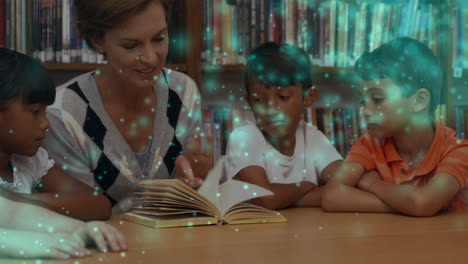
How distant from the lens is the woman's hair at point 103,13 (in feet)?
4.40

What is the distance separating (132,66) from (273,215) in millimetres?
515

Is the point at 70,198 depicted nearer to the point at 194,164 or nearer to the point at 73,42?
the point at 194,164

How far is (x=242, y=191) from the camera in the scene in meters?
1.16

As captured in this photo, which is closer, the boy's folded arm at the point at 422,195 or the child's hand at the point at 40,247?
the child's hand at the point at 40,247

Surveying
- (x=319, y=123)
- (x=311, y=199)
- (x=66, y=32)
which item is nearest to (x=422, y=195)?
(x=311, y=199)

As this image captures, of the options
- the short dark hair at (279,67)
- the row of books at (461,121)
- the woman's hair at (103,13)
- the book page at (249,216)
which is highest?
the woman's hair at (103,13)

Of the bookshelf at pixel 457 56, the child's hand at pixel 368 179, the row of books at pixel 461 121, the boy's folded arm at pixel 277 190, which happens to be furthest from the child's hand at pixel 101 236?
the row of books at pixel 461 121

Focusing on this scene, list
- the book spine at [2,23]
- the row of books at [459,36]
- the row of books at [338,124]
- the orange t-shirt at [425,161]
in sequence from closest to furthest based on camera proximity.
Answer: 1. the orange t-shirt at [425,161]
2. the book spine at [2,23]
3. the row of books at [338,124]
4. the row of books at [459,36]

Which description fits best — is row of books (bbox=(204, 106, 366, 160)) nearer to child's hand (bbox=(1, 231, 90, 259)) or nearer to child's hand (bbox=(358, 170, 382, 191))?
child's hand (bbox=(358, 170, 382, 191))

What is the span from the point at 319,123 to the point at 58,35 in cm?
104

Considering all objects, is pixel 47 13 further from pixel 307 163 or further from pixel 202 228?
pixel 202 228

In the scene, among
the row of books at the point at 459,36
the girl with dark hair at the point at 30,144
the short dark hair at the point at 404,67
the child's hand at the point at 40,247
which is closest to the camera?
the child's hand at the point at 40,247

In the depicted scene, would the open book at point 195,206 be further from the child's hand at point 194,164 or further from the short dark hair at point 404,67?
the short dark hair at point 404,67

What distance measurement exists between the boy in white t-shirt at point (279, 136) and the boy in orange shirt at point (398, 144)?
0.23 metres
